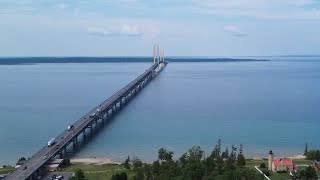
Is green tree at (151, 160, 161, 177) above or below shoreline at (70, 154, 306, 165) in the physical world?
below

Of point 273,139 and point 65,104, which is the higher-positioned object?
point 65,104

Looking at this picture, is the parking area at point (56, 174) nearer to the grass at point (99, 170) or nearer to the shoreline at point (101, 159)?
the grass at point (99, 170)

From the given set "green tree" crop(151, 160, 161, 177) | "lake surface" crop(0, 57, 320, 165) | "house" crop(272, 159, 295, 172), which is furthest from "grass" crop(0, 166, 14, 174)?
"house" crop(272, 159, 295, 172)

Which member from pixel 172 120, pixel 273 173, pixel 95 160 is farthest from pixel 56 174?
pixel 172 120

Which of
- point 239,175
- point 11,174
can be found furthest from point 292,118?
point 11,174

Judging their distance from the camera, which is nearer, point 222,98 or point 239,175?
point 239,175

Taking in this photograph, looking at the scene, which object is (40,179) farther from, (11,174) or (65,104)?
(65,104)

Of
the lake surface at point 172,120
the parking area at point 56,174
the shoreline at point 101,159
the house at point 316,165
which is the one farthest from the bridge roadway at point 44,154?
the house at point 316,165

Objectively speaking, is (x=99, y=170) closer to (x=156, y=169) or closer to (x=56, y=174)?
(x=56, y=174)

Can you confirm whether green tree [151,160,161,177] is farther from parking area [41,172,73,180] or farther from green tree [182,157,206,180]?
parking area [41,172,73,180]
